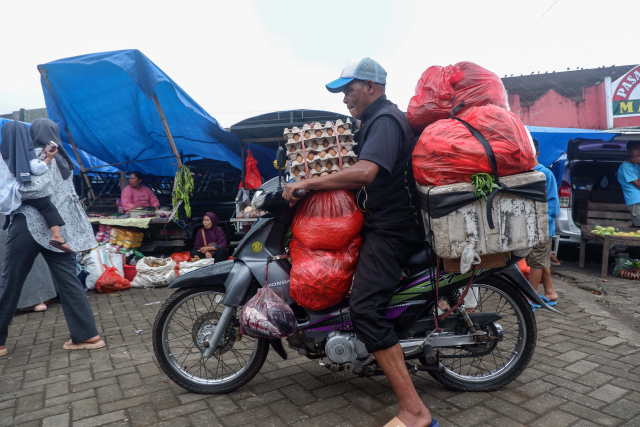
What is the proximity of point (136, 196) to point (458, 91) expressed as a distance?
7.65 m

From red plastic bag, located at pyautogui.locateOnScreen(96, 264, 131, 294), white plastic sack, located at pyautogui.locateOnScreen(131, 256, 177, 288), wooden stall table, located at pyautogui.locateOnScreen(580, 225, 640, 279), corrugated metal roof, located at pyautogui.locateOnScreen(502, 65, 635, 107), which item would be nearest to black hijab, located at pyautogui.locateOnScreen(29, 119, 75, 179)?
red plastic bag, located at pyautogui.locateOnScreen(96, 264, 131, 294)

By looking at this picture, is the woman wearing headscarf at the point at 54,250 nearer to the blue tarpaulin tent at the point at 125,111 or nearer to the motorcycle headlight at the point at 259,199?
the motorcycle headlight at the point at 259,199

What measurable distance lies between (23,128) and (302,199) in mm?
2709

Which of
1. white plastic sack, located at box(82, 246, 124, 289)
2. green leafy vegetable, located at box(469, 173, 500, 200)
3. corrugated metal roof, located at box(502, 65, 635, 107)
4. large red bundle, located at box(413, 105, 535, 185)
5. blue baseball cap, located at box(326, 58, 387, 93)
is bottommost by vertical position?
white plastic sack, located at box(82, 246, 124, 289)

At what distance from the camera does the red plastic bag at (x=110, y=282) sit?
20.2 ft

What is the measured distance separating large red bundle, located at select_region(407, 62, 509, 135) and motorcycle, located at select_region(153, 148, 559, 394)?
2.78 ft

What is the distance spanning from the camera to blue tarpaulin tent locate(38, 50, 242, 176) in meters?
6.85

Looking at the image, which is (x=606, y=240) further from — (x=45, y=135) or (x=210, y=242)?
(x=45, y=135)

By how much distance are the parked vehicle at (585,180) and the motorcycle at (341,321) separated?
578cm

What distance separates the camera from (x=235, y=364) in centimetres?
304

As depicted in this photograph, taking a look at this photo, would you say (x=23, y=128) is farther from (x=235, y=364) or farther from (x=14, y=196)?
(x=235, y=364)

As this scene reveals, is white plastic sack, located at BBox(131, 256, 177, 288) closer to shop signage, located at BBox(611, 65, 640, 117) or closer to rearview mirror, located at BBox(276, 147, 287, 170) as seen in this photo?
rearview mirror, located at BBox(276, 147, 287, 170)

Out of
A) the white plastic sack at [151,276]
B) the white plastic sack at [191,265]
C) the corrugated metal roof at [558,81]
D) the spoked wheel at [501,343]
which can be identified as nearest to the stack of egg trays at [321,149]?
the spoked wheel at [501,343]

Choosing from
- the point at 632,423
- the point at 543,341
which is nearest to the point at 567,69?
the point at 543,341
